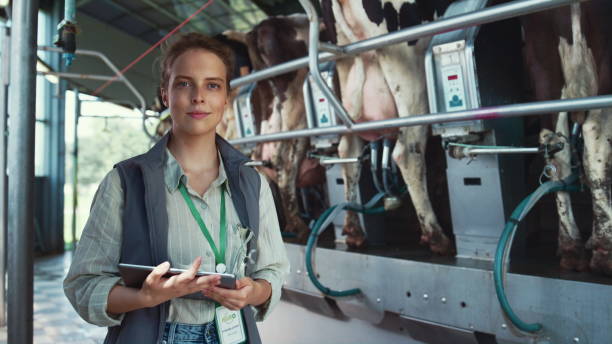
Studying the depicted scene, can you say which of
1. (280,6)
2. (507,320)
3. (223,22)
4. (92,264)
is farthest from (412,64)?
(223,22)

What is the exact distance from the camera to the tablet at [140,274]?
0.96 m

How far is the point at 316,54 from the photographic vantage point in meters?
2.46

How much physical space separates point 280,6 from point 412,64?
13.1ft

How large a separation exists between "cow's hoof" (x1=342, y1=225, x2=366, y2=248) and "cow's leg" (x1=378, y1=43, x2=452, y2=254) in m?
0.49

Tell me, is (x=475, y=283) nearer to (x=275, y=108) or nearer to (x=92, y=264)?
(x=92, y=264)

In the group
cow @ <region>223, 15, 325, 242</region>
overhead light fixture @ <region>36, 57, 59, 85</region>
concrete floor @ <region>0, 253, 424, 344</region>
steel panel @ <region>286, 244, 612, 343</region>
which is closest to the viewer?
steel panel @ <region>286, 244, 612, 343</region>

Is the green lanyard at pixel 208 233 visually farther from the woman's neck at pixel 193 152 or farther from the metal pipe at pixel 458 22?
the metal pipe at pixel 458 22

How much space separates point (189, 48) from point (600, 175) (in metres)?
1.93

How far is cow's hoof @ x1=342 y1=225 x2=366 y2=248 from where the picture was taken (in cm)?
354

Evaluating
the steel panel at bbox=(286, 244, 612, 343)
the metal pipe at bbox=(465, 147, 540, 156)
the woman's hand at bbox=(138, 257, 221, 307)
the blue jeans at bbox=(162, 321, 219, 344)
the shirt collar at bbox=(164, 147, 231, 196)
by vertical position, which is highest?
the metal pipe at bbox=(465, 147, 540, 156)

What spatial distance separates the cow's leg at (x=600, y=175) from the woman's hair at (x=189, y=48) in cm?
177

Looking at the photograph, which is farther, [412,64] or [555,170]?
[412,64]

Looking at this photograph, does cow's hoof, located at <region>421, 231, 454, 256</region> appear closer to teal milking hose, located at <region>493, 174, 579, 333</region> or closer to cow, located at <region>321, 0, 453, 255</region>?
cow, located at <region>321, 0, 453, 255</region>

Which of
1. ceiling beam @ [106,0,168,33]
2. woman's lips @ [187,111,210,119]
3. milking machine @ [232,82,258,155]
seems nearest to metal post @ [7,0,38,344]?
woman's lips @ [187,111,210,119]
